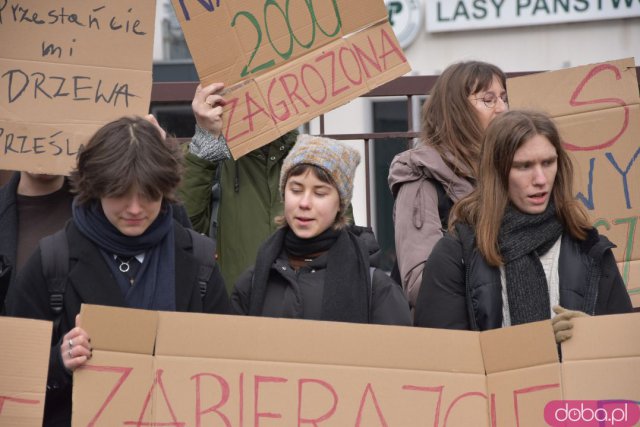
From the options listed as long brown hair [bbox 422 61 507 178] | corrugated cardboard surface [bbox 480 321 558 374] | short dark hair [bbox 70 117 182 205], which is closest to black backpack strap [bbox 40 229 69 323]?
short dark hair [bbox 70 117 182 205]

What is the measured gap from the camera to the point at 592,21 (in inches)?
419

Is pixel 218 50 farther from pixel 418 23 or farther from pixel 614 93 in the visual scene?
pixel 418 23

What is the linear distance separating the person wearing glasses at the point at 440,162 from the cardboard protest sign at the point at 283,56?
0.77 ft

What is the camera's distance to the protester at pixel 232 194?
4219mm

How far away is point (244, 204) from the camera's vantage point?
4312mm

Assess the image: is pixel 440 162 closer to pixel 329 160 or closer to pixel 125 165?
pixel 329 160

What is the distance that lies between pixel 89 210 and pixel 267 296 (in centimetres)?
63

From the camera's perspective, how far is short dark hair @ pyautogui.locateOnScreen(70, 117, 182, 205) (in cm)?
322

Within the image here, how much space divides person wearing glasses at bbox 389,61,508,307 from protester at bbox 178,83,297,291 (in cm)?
48

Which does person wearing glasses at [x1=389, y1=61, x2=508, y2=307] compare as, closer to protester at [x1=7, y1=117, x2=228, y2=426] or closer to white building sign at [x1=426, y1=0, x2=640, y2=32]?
protester at [x1=7, y1=117, x2=228, y2=426]

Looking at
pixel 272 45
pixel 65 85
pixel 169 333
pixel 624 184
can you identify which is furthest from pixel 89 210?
pixel 624 184

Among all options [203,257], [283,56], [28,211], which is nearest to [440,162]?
[283,56]

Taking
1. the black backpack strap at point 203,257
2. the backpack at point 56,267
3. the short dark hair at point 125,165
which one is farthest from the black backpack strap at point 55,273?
the black backpack strap at point 203,257

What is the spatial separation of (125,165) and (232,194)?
1.12 meters
